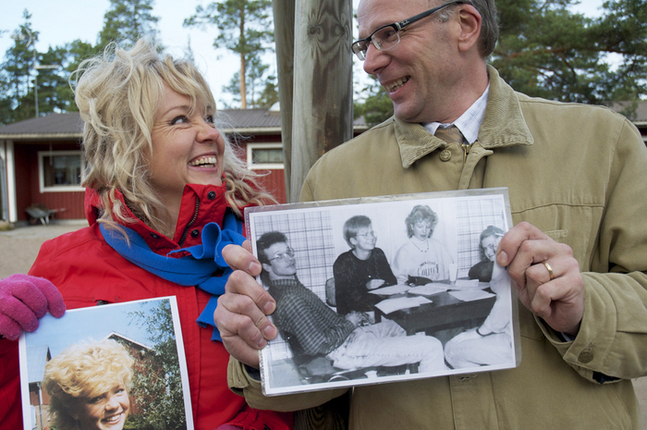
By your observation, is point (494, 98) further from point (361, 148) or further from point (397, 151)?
point (361, 148)

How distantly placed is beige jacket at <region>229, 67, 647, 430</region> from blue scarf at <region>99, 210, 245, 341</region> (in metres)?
0.43

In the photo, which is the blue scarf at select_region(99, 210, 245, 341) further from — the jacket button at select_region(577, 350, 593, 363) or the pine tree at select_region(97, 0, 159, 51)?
the pine tree at select_region(97, 0, 159, 51)

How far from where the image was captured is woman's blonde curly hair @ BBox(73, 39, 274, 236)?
1.81 metres

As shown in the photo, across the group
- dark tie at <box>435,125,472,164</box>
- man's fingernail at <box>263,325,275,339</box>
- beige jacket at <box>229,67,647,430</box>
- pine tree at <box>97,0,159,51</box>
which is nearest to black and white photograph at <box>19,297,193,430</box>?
beige jacket at <box>229,67,647,430</box>

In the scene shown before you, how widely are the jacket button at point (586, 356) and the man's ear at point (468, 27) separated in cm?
105

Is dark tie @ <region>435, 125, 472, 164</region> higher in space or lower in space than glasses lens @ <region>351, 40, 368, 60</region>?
lower

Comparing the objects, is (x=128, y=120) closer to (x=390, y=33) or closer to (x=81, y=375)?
(x=81, y=375)

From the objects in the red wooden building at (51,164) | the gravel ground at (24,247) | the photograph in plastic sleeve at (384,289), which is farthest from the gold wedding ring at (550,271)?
the red wooden building at (51,164)

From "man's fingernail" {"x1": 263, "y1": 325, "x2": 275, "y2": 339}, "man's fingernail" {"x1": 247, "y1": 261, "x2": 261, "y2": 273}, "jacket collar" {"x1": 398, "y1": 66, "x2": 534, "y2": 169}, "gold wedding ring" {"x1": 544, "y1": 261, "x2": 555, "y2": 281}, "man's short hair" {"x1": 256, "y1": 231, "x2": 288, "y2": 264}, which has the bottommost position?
"man's fingernail" {"x1": 263, "y1": 325, "x2": 275, "y2": 339}

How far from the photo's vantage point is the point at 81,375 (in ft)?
4.70

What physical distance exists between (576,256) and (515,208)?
0.71 feet

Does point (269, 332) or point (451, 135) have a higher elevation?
point (451, 135)

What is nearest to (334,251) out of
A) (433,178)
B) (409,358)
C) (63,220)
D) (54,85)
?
(409,358)

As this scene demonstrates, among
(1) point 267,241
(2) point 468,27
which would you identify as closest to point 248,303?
(1) point 267,241
